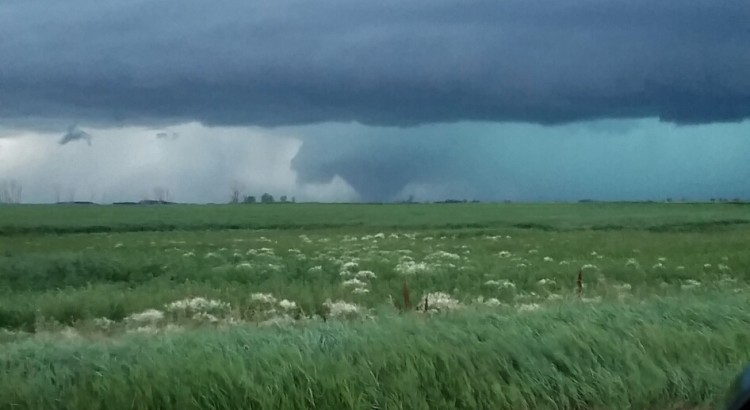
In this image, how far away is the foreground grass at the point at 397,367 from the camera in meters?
9.18

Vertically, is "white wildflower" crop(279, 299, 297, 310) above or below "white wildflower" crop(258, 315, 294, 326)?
below

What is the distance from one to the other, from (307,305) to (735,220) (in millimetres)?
54767

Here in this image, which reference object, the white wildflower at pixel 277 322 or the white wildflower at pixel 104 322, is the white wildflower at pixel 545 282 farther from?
the white wildflower at pixel 104 322

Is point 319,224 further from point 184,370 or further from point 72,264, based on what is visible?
point 184,370

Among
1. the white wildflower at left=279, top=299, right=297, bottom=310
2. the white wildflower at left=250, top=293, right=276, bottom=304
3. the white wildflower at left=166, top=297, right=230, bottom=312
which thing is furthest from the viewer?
the white wildflower at left=250, top=293, right=276, bottom=304

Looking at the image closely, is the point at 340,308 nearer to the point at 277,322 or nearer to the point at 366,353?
the point at 277,322

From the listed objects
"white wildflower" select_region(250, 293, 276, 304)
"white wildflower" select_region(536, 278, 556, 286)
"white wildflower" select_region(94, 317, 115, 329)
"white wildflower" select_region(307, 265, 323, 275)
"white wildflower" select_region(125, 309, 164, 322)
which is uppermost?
"white wildflower" select_region(307, 265, 323, 275)

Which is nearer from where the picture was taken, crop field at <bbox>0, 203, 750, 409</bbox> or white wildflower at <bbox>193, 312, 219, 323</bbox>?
crop field at <bbox>0, 203, 750, 409</bbox>

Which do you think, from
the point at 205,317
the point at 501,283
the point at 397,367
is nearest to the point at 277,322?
the point at 205,317

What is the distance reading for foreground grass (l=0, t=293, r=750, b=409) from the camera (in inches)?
361

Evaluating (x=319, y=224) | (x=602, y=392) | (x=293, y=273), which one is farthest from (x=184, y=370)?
(x=319, y=224)

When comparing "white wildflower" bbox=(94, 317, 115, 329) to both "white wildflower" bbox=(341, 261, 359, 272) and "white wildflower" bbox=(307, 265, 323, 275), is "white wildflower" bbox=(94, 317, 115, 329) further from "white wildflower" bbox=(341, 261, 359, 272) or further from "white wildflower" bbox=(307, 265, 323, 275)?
"white wildflower" bbox=(341, 261, 359, 272)

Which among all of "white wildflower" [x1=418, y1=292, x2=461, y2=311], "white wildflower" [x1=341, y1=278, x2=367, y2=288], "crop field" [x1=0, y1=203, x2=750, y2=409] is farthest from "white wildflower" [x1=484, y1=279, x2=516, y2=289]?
"white wildflower" [x1=341, y1=278, x2=367, y2=288]

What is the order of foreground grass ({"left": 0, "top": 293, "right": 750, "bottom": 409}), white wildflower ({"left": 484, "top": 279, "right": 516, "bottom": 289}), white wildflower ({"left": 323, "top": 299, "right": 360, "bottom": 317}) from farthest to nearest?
white wildflower ({"left": 484, "top": 279, "right": 516, "bottom": 289}), white wildflower ({"left": 323, "top": 299, "right": 360, "bottom": 317}), foreground grass ({"left": 0, "top": 293, "right": 750, "bottom": 409})
